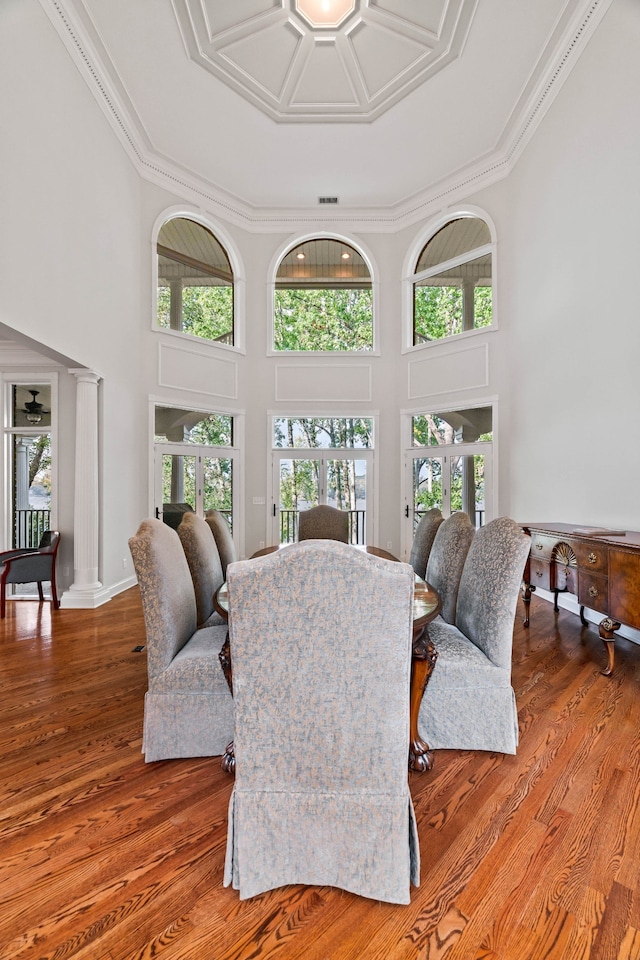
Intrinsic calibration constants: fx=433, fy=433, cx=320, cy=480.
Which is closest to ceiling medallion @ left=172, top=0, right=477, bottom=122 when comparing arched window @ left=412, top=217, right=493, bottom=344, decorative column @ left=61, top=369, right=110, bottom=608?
arched window @ left=412, top=217, right=493, bottom=344

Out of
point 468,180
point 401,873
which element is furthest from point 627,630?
point 468,180

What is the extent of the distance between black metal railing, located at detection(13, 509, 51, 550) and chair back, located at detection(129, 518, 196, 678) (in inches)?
148

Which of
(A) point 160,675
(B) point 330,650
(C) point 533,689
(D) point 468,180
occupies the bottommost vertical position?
(C) point 533,689

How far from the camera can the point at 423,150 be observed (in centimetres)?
547

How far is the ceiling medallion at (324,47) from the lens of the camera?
151 inches

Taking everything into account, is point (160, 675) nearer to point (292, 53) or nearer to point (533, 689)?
point (533, 689)

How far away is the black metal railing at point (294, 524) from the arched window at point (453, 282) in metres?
2.75

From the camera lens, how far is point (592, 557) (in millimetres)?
2889

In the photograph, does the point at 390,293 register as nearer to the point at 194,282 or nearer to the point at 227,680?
the point at 194,282

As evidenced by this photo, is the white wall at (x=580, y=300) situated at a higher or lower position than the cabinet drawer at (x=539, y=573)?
higher

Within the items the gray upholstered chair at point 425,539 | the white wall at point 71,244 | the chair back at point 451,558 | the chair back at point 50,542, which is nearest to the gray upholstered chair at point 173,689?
the chair back at point 451,558

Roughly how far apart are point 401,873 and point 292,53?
6.15 meters

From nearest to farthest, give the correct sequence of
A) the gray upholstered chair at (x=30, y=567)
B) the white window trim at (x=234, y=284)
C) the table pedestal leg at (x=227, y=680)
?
1. the table pedestal leg at (x=227, y=680)
2. the gray upholstered chair at (x=30, y=567)
3. the white window trim at (x=234, y=284)

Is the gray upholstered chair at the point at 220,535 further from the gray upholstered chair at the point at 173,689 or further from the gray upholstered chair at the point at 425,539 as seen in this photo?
the gray upholstered chair at the point at 425,539
